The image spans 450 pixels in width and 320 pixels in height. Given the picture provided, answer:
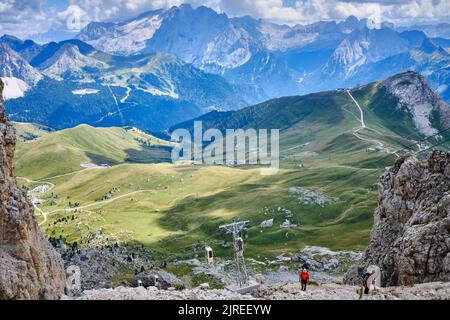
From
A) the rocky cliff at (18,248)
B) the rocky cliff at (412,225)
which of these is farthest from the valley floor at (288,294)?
the rocky cliff at (412,225)

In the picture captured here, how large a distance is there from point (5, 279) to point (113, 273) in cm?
13328

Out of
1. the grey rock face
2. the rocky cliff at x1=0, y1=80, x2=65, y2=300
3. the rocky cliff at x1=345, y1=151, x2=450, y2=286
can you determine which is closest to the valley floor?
the rocky cliff at x1=0, y1=80, x2=65, y2=300

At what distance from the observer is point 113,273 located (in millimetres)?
184375

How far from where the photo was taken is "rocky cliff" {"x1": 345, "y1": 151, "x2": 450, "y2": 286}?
213 ft

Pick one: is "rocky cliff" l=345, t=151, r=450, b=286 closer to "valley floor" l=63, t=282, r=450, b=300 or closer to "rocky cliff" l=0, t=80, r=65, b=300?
"valley floor" l=63, t=282, r=450, b=300

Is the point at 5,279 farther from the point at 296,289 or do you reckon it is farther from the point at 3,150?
the point at 296,289

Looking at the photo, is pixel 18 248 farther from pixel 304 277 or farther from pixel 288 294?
pixel 304 277

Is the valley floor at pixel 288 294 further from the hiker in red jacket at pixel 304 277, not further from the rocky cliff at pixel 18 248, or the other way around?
the rocky cliff at pixel 18 248

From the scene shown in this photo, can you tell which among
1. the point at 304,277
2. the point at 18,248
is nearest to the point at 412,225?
the point at 304,277

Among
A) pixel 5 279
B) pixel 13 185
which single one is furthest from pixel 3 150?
pixel 5 279

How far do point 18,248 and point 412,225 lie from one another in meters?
51.9

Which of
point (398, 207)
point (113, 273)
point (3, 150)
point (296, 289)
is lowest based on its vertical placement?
point (113, 273)

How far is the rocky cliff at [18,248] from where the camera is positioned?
56.7 metres

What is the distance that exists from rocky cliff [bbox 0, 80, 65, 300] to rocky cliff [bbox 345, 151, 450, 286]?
4333 centimetres
